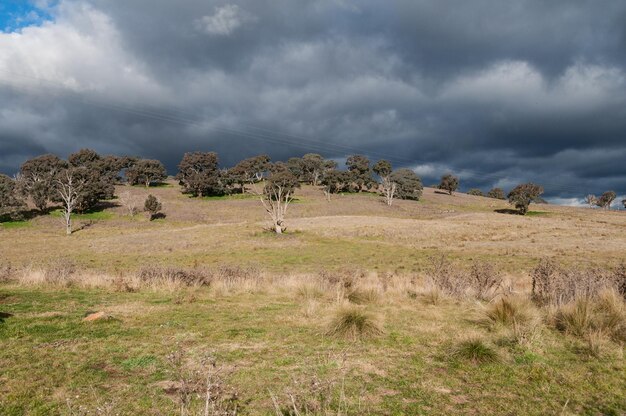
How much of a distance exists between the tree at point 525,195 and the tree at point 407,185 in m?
31.0

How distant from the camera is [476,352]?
7898mm

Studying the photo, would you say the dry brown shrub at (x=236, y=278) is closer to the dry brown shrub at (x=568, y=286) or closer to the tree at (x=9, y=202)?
the dry brown shrub at (x=568, y=286)

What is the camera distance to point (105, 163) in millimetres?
111250

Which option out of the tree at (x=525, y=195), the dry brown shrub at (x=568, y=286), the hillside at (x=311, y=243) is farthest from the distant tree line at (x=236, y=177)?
the dry brown shrub at (x=568, y=286)

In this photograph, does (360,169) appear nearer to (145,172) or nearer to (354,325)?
(145,172)

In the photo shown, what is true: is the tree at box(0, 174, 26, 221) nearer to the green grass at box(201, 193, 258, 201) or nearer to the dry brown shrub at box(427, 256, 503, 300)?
the green grass at box(201, 193, 258, 201)

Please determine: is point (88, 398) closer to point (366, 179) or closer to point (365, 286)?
point (365, 286)

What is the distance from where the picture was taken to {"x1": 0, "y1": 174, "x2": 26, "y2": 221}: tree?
62.3 metres

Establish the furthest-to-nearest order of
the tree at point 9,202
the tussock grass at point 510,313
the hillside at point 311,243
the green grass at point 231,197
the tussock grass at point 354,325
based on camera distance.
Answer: the green grass at point 231,197 → the tree at point 9,202 → the hillside at point 311,243 → the tussock grass at point 510,313 → the tussock grass at point 354,325

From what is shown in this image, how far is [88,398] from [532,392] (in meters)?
7.37

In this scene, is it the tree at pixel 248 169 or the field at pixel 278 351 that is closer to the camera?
the field at pixel 278 351

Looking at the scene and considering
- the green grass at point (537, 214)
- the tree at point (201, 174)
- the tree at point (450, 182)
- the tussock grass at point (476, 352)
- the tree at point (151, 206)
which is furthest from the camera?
the tree at point (450, 182)

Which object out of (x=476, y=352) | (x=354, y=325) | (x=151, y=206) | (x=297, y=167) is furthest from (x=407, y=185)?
(x=476, y=352)

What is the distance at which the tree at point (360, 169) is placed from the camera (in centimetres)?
11894
